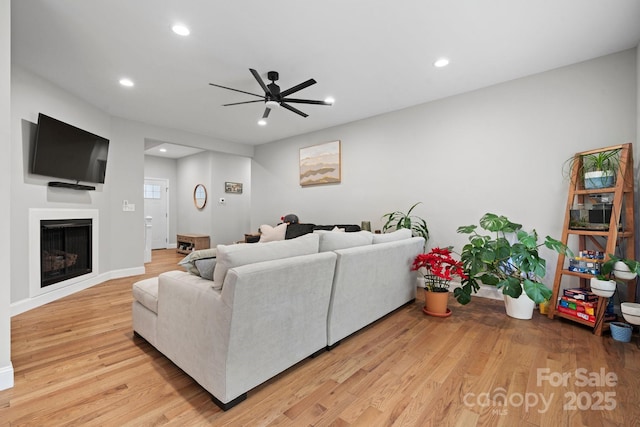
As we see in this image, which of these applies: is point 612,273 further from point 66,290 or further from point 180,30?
point 66,290

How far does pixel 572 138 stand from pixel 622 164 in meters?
0.62

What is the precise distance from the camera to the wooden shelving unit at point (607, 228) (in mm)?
2471

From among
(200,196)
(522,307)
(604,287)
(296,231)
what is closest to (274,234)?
(296,231)

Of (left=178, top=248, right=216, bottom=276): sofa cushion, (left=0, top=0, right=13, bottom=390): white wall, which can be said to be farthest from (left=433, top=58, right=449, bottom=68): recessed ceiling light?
(left=0, top=0, right=13, bottom=390): white wall

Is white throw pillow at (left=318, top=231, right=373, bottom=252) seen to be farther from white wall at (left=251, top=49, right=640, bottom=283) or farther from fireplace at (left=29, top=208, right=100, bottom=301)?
fireplace at (left=29, top=208, right=100, bottom=301)

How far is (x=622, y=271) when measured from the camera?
7.53 ft

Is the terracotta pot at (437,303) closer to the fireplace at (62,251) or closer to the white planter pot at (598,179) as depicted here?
the white planter pot at (598,179)

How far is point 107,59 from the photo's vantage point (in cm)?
290

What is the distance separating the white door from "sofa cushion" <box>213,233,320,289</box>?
7.30m

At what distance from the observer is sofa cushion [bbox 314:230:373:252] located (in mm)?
2228

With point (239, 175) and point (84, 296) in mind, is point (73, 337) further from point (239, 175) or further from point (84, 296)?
point (239, 175)

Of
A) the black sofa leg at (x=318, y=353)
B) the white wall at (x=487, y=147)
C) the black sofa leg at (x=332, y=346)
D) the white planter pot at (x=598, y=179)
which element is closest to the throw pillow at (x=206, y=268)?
the black sofa leg at (x=318, y=353)

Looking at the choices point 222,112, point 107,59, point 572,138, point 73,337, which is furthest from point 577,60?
point 73,337

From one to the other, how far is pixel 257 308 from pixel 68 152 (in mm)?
3596
